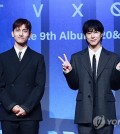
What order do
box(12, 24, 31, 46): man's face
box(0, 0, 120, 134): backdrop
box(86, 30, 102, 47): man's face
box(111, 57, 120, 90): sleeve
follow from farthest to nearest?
box(0, 0, 120, 134): backdrop < box(12, 24, 31, 46): man's face < box(86, 30, 102, 47): man's face < box(111, 57, 120, 90): sleeve

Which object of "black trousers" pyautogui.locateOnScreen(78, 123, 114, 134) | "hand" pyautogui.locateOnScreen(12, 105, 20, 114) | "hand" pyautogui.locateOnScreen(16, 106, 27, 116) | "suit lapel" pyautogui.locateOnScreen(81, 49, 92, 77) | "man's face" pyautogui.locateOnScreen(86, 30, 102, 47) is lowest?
"black trousers" pyautogui.locateOnScreen(78, 123, 114, 134)

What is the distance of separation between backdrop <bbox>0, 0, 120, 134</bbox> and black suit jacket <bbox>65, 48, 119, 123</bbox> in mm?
839

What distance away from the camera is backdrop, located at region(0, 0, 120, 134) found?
336 centimetres

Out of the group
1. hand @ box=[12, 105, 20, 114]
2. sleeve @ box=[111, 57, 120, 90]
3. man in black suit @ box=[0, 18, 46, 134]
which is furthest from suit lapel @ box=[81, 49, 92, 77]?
hand @ box=[12, 105, 20, 114]

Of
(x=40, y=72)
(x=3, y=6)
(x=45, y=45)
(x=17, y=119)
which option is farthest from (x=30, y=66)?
(x=3, y=6)

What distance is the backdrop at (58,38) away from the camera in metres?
3.36

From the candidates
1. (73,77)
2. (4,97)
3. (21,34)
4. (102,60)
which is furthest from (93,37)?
(4,97)

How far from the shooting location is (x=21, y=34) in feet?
8.56

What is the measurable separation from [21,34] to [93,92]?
0.66 m

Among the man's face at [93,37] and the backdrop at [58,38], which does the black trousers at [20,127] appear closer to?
the man's face at [93,37]

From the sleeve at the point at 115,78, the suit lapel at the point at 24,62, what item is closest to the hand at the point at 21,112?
the suit lapel at the point at 24,62

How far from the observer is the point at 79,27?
11.0 ft

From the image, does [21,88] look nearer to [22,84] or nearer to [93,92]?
[22,84]

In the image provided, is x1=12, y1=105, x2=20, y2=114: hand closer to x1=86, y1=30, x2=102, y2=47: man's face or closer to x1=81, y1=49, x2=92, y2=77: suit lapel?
x1=81, y1=49, x2=92, y2=77: suit lapel
